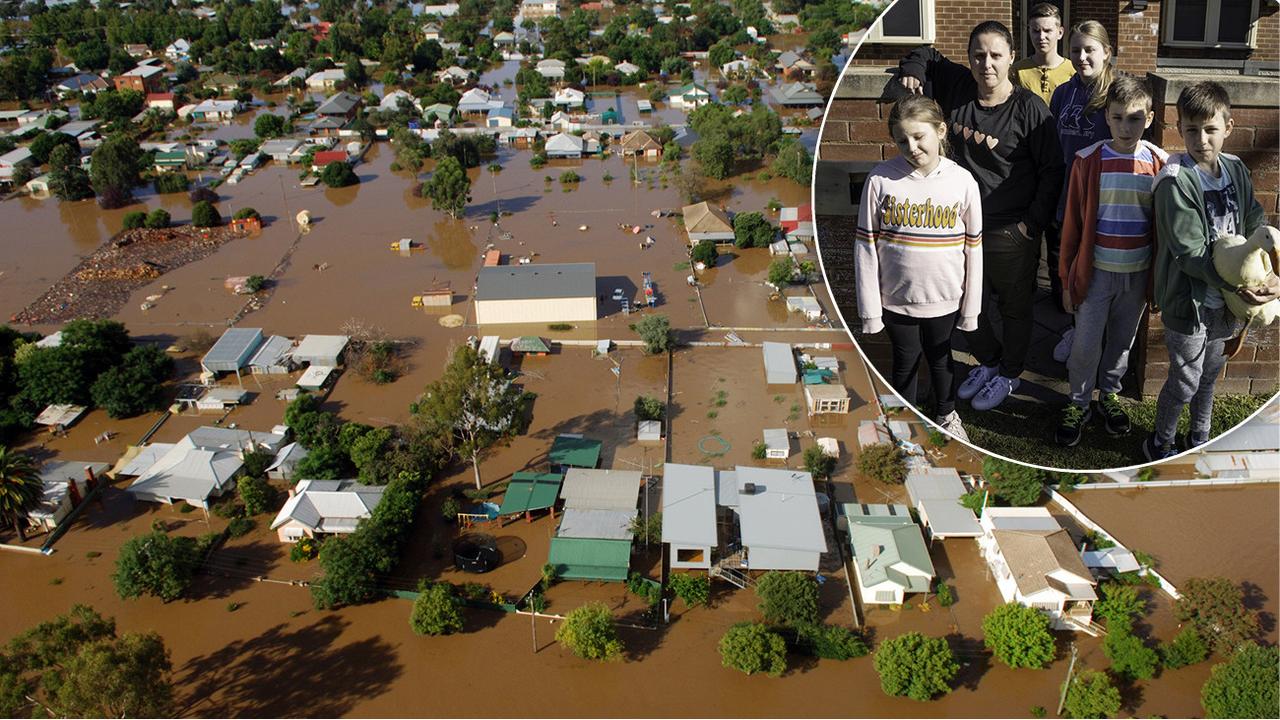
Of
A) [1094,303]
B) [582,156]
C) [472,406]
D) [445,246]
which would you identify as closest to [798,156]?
[582,156]

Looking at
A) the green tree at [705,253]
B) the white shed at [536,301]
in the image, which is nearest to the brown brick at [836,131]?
the white shed at [536,301]

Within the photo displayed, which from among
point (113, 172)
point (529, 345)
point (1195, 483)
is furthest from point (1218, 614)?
point (113, 172)

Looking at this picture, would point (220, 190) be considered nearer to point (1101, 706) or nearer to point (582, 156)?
point (582, 156)

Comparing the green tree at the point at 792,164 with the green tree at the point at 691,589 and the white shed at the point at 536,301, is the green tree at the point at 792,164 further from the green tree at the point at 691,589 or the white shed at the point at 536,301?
the green tree at the point at 691,589

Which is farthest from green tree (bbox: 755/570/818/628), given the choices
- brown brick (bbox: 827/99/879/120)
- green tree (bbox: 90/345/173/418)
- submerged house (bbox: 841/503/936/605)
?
green tree (bbox: 90/345/173/418)

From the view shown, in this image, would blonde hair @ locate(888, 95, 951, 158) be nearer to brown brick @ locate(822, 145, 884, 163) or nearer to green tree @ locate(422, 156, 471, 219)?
brown brick @ locate(822, 145, 884, 163)
